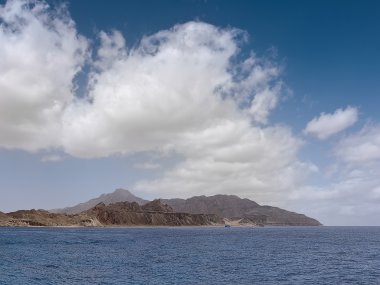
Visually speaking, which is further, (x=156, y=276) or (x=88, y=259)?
(x=88, y=259)

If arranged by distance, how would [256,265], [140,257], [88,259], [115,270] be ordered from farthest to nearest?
[140,257] → [88,259] → [256,265] → [115,270]

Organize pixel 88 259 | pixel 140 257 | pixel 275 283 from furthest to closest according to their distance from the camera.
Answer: pixel 140 257, pixel 88 259, pixel 275 283

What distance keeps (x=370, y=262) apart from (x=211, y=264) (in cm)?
3301

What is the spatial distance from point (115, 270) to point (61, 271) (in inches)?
319

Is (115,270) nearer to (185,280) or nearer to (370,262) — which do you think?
(185,280)

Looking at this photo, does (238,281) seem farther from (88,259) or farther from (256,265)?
(88,259)

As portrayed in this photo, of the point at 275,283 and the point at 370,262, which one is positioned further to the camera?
the point at 370,262

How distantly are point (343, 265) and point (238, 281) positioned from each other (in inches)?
1162

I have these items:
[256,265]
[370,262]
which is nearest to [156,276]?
[256,265]

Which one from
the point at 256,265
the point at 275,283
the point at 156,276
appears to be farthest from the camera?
the point at 256,265

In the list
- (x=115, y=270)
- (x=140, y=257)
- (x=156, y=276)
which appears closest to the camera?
(x=156, y=276)

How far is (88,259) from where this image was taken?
79688 mm

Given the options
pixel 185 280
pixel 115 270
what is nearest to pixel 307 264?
pixel 185 280

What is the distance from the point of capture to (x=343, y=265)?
76.6 metres
